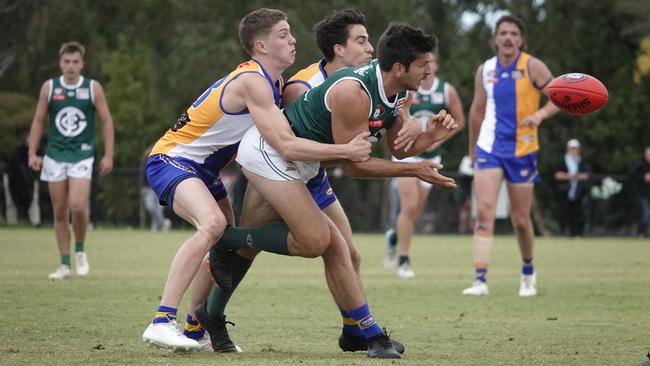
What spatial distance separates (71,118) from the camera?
13.0 meters

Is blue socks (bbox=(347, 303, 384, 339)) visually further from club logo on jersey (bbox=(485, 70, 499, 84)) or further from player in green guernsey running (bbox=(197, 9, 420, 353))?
club logo on jersey (bbox=(485, 70, 499, 84))

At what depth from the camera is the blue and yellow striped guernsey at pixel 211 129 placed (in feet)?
24.3

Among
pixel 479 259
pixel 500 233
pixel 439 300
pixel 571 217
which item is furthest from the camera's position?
pixel 500 233

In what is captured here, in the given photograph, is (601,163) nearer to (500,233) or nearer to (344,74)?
(500,233)

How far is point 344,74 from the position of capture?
7055 millimetres

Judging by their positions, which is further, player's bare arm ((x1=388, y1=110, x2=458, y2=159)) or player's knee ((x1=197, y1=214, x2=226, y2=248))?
player's bare arm ((x1=388, y1=110, x2=458, y2=159))

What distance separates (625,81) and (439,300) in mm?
24979

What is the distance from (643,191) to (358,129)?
22.2 m

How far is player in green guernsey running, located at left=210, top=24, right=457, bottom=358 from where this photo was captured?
23.0ft

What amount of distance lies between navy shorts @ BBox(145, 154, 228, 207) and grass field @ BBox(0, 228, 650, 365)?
1001 mm

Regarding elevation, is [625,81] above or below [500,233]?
above

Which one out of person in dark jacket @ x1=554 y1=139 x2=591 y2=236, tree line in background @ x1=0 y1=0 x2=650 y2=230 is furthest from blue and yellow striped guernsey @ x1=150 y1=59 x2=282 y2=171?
tree line in background @ x1=0 y1=0 x2=650 y2=230

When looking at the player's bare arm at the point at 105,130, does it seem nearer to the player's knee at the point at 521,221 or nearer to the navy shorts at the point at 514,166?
the navy shorts at the point at 514,166

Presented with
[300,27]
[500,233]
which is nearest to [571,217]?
[500,233]
